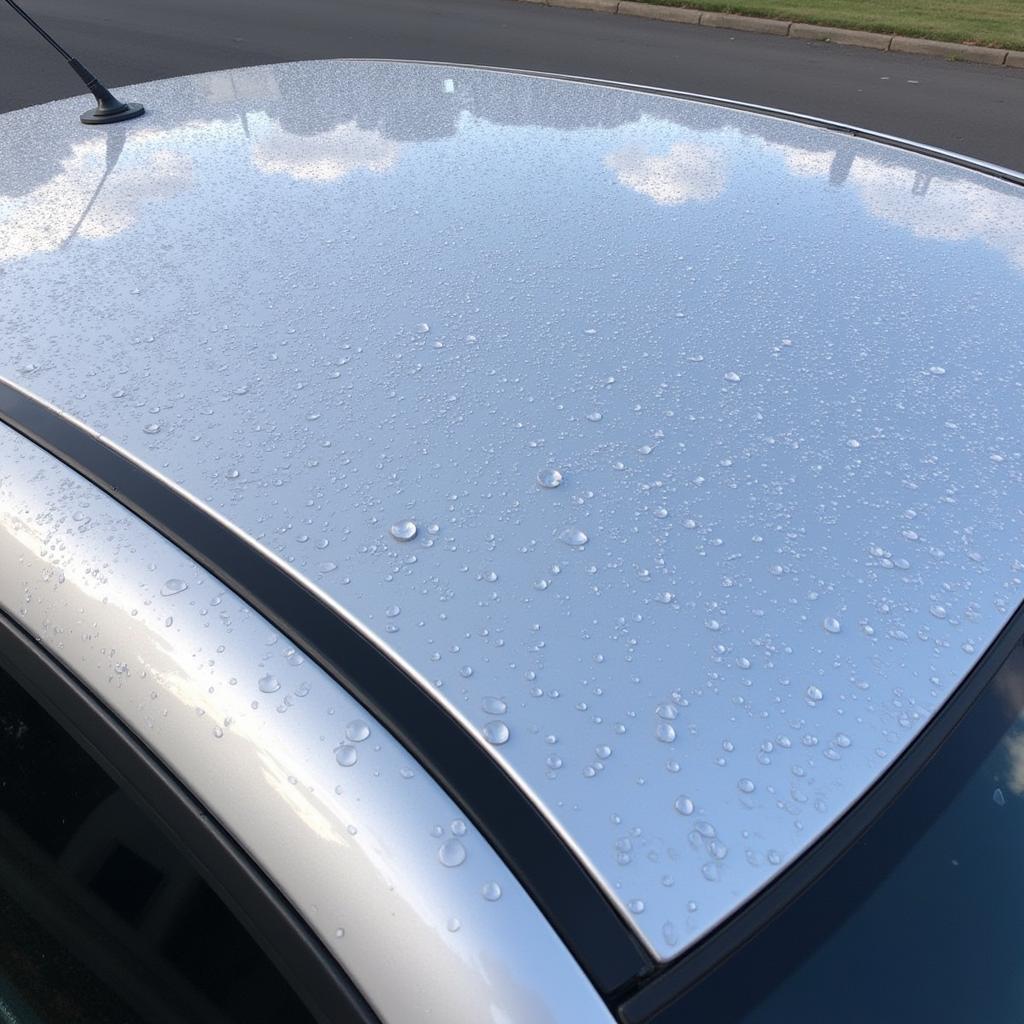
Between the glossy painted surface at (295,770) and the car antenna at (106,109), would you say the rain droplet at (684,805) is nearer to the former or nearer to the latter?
the glossy painted surface at (295,770)

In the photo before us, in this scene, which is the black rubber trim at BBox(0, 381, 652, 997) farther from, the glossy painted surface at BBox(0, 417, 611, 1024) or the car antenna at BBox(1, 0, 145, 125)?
the car antenna at BBox(1, 0, 145, 125)

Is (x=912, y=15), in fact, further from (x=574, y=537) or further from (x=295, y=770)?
(x=295, y=770)

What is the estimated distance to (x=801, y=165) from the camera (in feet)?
6.35

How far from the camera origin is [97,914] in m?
1.10

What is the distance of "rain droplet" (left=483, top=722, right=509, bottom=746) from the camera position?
0.83 metres

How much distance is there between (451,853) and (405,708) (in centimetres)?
14

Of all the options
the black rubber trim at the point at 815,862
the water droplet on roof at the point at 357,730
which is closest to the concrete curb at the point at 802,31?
the black rubber trim at the point at 815,862

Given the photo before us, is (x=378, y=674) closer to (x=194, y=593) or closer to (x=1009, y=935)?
(x=194, y=593)

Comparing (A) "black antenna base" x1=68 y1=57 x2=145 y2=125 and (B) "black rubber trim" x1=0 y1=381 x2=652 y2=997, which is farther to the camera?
(A) "black antenna base" x1=68 y1=57 x2=145 y2=125

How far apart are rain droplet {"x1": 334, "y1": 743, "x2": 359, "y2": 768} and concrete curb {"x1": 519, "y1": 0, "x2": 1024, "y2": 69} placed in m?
10.3

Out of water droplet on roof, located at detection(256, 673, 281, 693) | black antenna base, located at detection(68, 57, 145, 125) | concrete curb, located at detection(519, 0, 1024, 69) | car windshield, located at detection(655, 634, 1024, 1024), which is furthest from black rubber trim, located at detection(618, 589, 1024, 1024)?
concrete curb, located at detection(519, 0, 1024, 69)

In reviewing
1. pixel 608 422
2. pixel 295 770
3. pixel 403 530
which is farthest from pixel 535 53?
pixel 295 770

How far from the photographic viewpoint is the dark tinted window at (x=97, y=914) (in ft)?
3.05

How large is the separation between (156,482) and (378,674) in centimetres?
38
